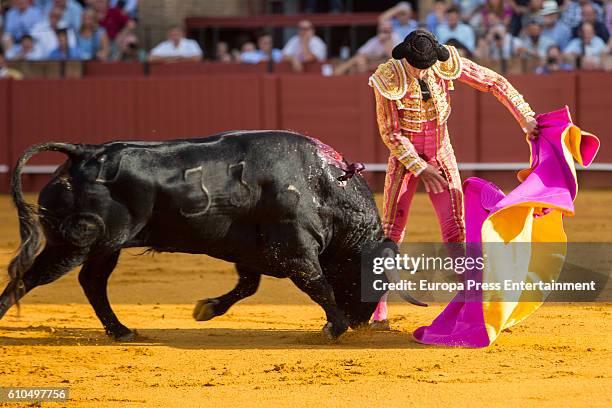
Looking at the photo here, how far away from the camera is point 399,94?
4.96 metres

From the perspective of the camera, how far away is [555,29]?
11.6 metres

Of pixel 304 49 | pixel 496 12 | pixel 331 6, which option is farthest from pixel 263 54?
pixel 496 12

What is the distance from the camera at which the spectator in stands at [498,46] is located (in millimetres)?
11461

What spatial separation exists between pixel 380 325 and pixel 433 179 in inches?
27.7

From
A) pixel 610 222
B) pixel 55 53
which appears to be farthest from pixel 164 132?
pixel 610 222

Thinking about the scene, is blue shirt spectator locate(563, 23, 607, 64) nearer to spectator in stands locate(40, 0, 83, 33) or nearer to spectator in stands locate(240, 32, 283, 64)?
spectator in stands locate(240, 32, 283, 64)

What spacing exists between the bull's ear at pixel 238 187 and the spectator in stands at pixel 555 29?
7273 millimetres

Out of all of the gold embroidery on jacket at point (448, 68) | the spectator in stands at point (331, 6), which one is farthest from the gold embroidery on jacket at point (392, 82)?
the spectator in stands at point (331, 6)

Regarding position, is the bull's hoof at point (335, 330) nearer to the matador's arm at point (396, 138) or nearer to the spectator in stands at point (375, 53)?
the matador's arm at point (396, 138)

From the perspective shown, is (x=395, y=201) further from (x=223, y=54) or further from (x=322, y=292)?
(x=223, y=54)

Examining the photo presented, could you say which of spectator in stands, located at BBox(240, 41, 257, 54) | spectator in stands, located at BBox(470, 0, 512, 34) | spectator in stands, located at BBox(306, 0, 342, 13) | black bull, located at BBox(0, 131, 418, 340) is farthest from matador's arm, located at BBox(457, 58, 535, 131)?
spectator in stands, located at BBox(306, 0, 342, 13)

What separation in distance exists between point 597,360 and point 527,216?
731 mm

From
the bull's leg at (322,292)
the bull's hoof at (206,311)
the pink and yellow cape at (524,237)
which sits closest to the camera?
the pink and yellow cape at (524,237)

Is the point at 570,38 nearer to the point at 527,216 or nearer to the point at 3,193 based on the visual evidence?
the point at 3,193
